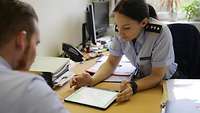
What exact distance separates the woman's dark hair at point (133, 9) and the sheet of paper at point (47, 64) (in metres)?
0.47

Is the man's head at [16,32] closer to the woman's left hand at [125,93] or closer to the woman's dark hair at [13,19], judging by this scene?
the woman's dark hair at [13,19]

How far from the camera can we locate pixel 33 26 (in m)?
0.89

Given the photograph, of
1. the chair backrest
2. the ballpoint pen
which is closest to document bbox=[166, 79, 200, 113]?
the ballpoint pen

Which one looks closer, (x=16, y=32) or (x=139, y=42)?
(x=16, y=32)

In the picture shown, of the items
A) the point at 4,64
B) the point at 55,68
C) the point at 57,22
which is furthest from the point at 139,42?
the point at 4,64

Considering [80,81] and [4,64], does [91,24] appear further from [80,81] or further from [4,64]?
[4,64]

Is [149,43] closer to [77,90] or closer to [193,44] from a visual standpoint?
[77,90]

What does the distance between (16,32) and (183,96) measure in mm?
1008

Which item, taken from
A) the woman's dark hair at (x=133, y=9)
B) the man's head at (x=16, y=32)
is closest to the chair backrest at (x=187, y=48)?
the woman's dark hair at (x=133, y=9)

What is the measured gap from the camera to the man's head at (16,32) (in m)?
0.84

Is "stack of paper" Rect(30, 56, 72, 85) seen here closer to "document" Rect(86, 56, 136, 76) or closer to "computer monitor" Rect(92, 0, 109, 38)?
"document" Rect(86, 56, 136, 76)

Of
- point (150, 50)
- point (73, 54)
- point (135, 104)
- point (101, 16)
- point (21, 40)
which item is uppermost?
point (21, 40)

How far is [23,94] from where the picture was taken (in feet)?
2.50

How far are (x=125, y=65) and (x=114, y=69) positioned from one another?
0.21 metres
